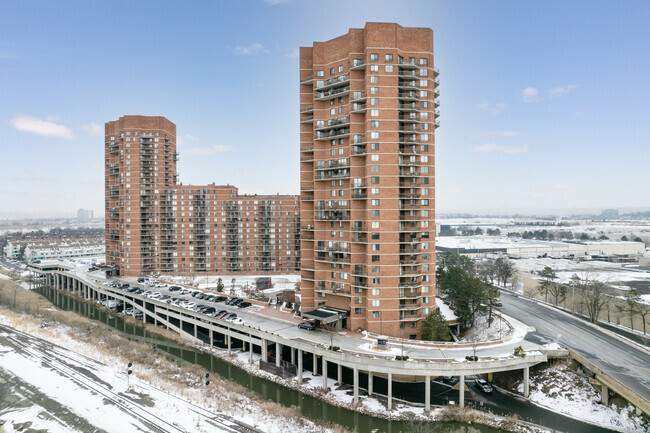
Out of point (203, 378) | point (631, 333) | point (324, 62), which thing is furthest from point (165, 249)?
point (631, 333)

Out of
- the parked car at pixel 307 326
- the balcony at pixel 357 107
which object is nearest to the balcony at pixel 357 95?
the balcony at pixel 357 107

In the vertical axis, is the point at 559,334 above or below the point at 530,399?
above

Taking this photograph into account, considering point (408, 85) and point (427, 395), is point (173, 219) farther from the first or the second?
point (427, 395)

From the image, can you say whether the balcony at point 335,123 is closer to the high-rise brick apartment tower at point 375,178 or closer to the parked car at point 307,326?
the high-rise brick apartment tower at point 375,178

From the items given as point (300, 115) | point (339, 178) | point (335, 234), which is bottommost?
point (335, 234)

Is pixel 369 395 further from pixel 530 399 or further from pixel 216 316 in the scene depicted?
→ pixel 216 316

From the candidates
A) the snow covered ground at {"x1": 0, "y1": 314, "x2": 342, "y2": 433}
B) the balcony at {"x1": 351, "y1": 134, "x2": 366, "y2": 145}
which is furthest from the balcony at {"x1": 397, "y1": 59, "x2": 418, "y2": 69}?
the snow covered ground at {"x1": 0, "y1": 314, "x2": 342, "y2": 433}

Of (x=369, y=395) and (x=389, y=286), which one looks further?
(x=389, y=286)
